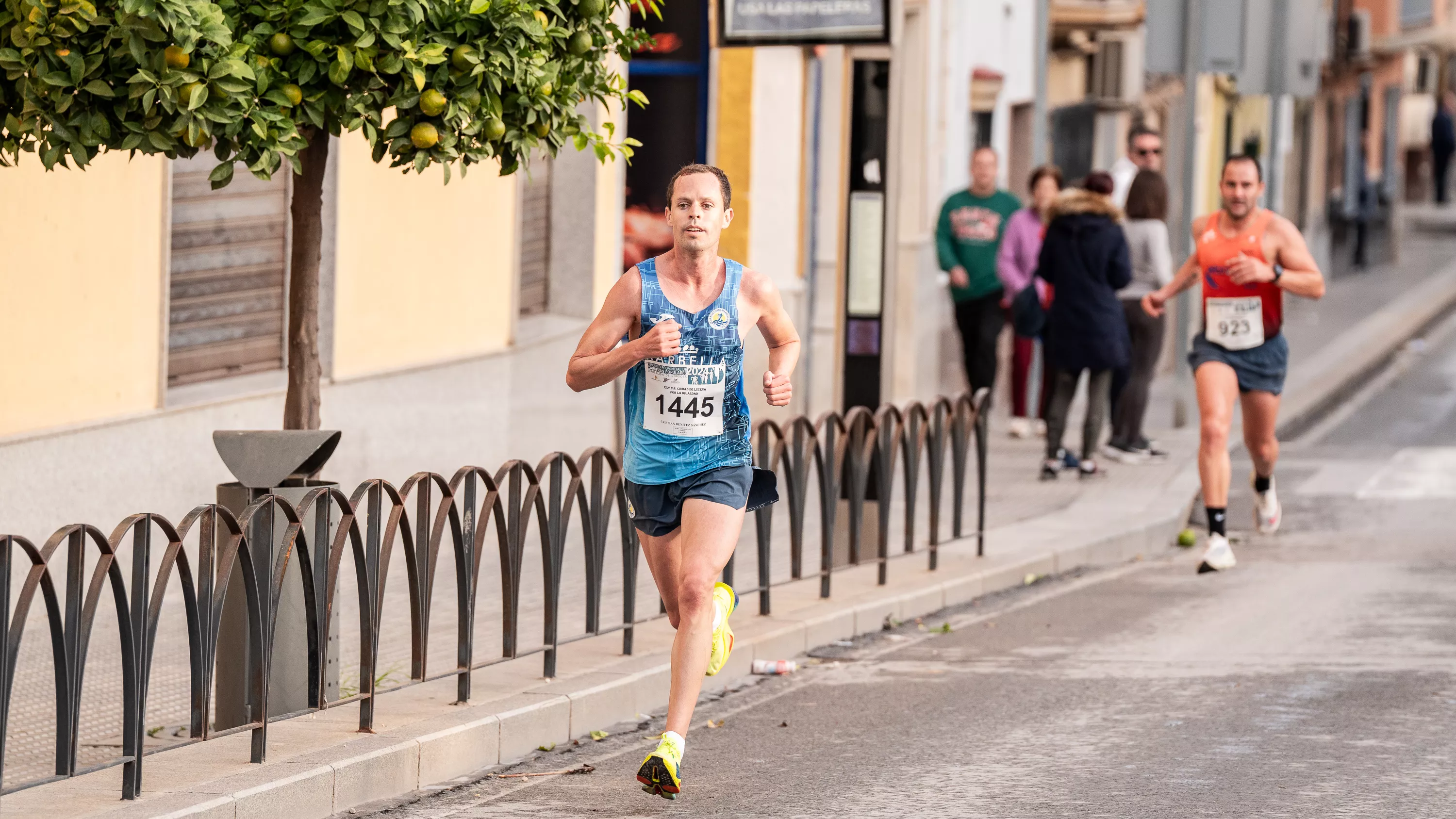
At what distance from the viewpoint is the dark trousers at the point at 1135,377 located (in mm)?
15211

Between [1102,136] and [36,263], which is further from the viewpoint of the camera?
[1102,136]

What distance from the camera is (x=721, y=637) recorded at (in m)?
6.91

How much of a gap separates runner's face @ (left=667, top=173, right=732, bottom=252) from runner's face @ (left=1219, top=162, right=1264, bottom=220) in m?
4.90

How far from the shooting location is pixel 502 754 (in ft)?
24.0

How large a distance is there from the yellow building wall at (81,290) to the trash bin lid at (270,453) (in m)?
2.48

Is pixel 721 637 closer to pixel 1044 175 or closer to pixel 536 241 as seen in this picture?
pixel 536 241

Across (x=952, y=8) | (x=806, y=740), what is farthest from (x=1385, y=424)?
(x=806, y=740)

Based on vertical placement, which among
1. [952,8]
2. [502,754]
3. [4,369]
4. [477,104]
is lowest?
[502,754]

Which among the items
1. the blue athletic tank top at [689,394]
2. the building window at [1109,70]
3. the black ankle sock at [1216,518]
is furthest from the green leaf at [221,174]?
the building window at [1109,70]

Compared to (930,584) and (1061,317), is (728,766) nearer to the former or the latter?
(930,584)

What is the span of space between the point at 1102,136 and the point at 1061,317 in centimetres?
1471

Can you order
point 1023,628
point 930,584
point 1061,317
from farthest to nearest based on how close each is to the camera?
point 1061,317 < point 930,584 < point 1023,628

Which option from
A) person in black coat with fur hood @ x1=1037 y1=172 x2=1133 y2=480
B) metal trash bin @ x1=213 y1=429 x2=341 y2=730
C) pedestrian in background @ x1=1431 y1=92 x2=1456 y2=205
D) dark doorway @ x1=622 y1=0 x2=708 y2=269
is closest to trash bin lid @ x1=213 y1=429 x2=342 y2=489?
metal trash bin @ x1=213 y1=429 x2=341 y2=730

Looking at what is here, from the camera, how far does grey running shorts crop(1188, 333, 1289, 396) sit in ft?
37.4
